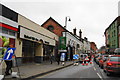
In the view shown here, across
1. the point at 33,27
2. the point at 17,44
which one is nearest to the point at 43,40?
the point at 33,27

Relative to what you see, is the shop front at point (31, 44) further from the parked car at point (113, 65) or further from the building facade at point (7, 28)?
the parked car at point (113, 65)

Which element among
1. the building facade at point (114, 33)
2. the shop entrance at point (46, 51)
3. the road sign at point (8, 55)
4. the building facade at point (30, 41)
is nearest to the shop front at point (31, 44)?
the building facade at point (30, 41)

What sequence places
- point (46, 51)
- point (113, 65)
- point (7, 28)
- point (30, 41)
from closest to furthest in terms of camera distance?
point (113, 65) < point (7, 28) < point (30, 41) < point (46, 51)

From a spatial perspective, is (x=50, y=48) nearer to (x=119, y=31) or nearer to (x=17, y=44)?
(x=17, y=44)

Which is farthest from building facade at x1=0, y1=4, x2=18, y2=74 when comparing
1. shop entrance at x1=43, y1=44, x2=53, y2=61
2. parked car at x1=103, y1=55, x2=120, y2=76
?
shop entrance at x1=43, y1=44, x2=53, y2=61

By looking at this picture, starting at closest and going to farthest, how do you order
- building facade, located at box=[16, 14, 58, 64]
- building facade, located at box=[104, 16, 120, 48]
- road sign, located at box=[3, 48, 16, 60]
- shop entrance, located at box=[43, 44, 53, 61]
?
road sign, located at box=[3, 48, 16, 60]
building facade, located at box=[16, 14, 58, 64]
shop entrance, located at box=[43, 44, 53, 61]
building facade, located at box=[104, 16, 120, 48]

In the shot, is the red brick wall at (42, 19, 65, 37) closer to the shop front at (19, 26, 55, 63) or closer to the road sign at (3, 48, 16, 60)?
the shop front at (19, 26, 55, 63)

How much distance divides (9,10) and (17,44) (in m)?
3.61

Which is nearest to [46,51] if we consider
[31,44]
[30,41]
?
[31,44]

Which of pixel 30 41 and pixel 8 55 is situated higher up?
pixel 30 41

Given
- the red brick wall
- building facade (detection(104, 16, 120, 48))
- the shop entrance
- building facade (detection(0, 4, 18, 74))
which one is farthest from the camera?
building facade (detection(104, 16, 120, 48))

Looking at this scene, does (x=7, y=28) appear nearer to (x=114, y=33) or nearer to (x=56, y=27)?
(x=56, y=27)

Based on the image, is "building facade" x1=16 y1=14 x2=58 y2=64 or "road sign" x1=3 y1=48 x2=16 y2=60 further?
"building facade" x1=16 y1=14 x2=58 y2=64

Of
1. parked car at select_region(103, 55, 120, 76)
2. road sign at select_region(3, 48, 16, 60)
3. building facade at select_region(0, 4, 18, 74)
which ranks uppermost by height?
building facade at select_region(0, 4, 18, 74)
